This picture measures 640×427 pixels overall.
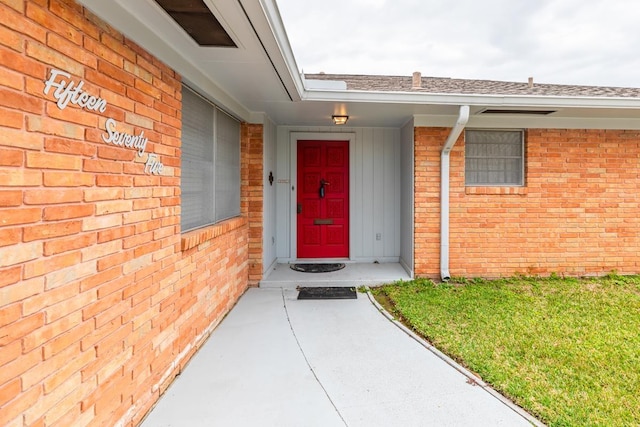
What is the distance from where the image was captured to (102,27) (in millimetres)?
1826

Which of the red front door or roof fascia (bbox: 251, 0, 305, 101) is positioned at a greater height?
roof fascia (bbox: 251, 0, 305, 101)

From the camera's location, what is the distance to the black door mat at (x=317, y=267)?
5.54m

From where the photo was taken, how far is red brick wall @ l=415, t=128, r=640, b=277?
17.0 ft

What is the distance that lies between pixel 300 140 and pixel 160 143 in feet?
12.6

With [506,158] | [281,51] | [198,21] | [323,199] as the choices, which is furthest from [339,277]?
[198,21]

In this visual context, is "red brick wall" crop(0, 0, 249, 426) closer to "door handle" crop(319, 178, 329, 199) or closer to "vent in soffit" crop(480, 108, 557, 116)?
"door handle" crop(319, 178, 329, 199)

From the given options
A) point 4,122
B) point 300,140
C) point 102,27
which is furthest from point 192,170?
point 300,140

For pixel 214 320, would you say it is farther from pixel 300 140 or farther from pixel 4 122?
pixel 300 140

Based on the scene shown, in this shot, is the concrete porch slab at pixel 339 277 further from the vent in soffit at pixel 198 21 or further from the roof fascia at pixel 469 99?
the vent in soffit at pixel 198 21

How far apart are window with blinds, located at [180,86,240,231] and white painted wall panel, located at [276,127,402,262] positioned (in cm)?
153

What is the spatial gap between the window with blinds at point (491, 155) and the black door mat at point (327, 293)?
2.51 metres

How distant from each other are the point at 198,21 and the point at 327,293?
353 cm

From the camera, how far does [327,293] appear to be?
4.69m

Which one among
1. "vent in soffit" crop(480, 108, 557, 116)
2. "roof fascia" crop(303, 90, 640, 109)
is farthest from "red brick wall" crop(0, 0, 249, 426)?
"vent in soffit" crop(480, 108, 557, 116)
